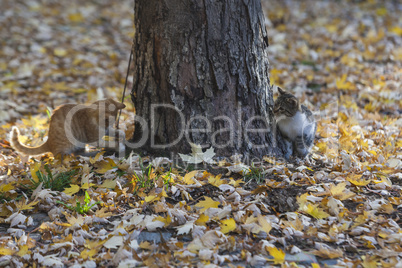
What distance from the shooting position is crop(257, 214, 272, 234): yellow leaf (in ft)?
7.63

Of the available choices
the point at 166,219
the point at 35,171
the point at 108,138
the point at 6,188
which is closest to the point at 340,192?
the point at 166,219

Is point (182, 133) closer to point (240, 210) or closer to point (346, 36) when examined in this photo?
point (240, 210)

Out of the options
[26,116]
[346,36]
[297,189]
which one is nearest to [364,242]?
[297,189]

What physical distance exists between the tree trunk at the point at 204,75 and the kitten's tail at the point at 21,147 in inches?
40.9

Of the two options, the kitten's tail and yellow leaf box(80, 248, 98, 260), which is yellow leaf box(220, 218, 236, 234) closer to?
yellow leaf box(80, 248, 98, 260)

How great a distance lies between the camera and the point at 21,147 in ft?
11.3

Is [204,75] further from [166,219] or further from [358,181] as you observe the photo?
[358,181]

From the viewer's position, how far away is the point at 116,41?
25.4 feet

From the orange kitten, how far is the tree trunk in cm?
43

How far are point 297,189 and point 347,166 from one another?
611 mm

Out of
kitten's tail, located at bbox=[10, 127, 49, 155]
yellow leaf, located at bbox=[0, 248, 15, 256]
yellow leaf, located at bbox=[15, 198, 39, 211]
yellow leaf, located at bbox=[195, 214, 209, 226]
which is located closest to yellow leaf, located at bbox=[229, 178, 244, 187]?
yellow leaf, located at bbox=[195, 214, 209, 226]

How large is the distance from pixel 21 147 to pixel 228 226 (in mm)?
2185

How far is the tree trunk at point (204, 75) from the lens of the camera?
303 cm

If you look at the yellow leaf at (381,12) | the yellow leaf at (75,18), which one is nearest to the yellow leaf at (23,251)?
the yellow leaf at (75,18)
